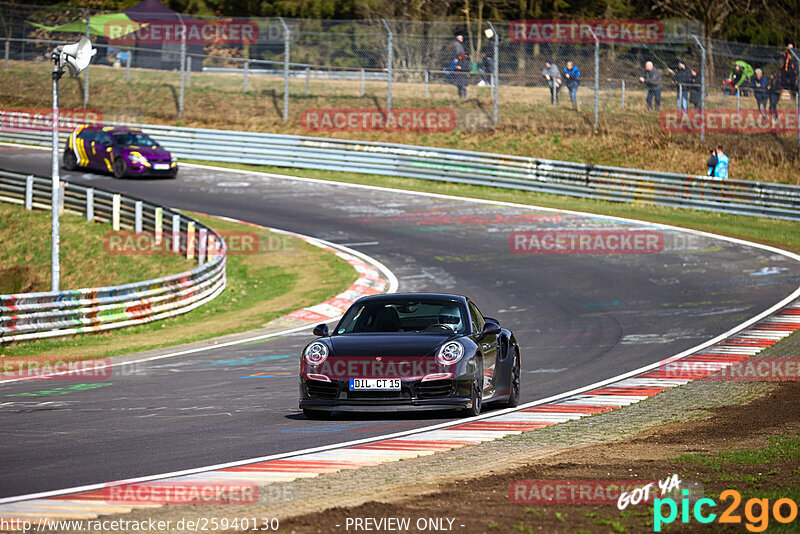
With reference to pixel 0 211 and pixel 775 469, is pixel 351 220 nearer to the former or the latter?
pixel 0 211

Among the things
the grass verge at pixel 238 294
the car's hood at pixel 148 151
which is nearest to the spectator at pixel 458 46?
the car's hood at pixel 148 151

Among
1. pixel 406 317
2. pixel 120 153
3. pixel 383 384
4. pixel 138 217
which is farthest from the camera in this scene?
pixel 120 153

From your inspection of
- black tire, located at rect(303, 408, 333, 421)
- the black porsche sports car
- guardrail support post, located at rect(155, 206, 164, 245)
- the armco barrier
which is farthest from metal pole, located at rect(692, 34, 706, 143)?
black tire, located at rect(303, 408, 333, 421)

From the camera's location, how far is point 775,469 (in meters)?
7.30

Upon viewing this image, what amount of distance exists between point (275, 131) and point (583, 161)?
11.4m

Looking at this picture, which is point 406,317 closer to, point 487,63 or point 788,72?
point 788,72

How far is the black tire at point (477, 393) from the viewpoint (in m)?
10.1

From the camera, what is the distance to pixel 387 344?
10055 millimetres

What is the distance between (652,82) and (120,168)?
55.8 feet

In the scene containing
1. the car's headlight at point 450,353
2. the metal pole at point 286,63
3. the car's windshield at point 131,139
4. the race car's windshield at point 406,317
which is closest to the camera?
the car's headlight at point 450,353

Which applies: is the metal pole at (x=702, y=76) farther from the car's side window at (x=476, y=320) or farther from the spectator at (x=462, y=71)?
the car's side window at (x=476, y=320)

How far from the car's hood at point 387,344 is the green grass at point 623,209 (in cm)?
1669

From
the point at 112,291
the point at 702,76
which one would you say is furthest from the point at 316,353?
the point at 702,76

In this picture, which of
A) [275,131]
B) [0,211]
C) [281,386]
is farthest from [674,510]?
[275,131]
